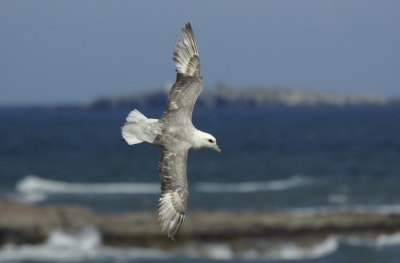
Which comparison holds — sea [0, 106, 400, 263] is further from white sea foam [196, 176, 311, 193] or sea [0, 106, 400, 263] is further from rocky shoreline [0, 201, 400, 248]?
rocky shoreline [0, 201, 400, 248]

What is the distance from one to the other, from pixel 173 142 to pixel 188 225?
1325 centimetres

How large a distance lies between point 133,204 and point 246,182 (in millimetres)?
10704

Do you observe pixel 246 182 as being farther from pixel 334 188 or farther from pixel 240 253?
pixel 240 253

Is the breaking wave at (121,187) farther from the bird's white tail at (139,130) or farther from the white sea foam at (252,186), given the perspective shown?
the bird's white tail at (139,130)

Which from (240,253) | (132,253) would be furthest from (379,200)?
(132,253)

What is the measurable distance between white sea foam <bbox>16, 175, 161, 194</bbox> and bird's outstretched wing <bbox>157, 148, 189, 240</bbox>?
88.8ft

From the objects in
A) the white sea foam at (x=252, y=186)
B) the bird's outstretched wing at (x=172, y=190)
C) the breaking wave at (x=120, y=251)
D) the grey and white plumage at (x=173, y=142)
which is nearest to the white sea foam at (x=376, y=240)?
the breaking wave at (x=120, y=251)

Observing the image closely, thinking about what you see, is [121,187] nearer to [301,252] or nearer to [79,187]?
[79,187]

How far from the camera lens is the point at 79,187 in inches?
1489

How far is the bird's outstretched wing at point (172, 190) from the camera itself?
24.8 feet

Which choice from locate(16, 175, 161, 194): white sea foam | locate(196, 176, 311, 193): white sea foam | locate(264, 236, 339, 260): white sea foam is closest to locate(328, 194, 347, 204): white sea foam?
locate(196, 176, 311, 193): white sea foam

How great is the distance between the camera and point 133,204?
30.3 metres

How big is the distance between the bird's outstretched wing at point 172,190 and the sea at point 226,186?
12.5 m

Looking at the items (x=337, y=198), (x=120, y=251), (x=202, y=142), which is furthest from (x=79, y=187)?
(x=202, y=142)
